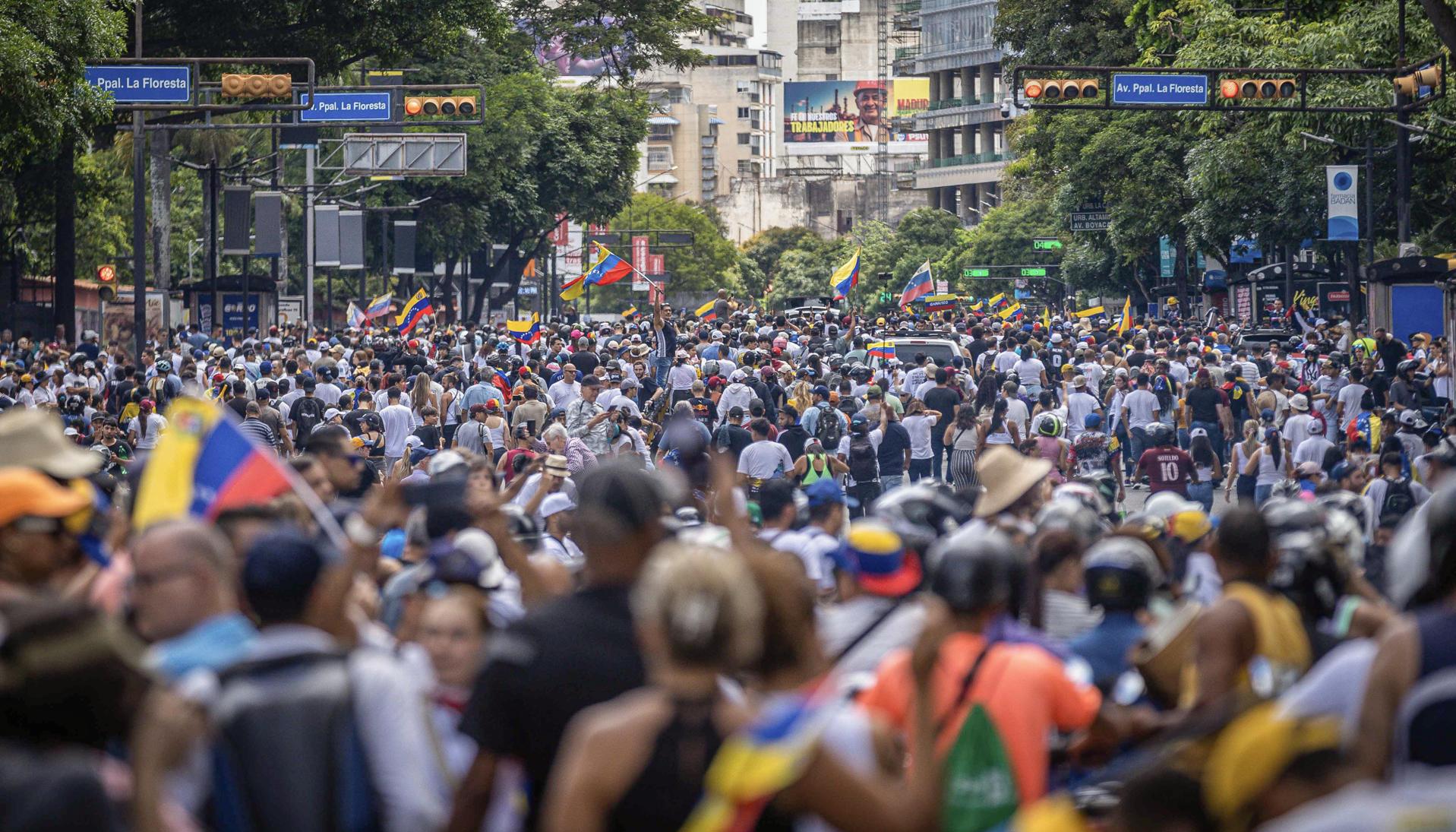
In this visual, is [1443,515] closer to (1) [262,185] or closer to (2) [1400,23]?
(2) [1400,23]

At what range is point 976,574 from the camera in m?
4.51

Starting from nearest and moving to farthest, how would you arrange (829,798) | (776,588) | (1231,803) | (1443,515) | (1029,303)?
(1231,803) < (829,798) < (776,588) < (1443,515) < (1029,303)

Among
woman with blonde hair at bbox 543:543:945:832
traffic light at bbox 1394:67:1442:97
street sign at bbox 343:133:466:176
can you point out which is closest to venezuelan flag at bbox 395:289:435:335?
street sign at bbox 343:133:466:176

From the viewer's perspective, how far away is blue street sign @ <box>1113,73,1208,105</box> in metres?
27.0

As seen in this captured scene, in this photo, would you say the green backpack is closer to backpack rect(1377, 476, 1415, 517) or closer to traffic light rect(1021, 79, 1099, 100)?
backpack rect(1377, 476, 1415, 517)

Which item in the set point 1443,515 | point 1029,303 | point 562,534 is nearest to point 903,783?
point 1443,515

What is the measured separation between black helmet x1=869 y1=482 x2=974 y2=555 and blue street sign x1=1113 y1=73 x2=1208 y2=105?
20219 millimetres

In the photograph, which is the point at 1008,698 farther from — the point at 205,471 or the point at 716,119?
the point at 716,119

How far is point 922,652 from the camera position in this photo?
4355mm

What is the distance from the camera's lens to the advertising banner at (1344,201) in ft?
97.5

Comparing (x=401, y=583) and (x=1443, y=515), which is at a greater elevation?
(x=1443, y=515)

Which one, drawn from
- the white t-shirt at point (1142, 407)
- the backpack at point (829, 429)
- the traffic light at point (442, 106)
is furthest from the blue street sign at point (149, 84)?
the white t-shirt at point (1142, 407)

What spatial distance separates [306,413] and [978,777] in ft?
50.3

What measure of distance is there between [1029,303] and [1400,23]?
196 feet
